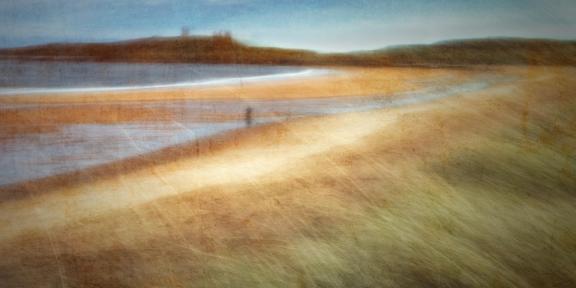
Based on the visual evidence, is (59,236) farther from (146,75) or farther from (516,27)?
(516,27)

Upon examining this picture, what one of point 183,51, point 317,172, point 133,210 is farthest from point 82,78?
point 317,172

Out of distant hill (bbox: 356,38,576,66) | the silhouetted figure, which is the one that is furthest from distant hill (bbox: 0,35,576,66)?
the silhouetted figure

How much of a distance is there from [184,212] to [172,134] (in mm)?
232

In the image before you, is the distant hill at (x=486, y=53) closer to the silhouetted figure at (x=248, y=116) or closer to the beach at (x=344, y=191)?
the beach at (x=344, y=191)

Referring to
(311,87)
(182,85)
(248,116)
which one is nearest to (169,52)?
(182,85)

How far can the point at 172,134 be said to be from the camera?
4.82 ft

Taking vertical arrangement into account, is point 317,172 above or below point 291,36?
below

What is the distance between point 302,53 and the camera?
146cm

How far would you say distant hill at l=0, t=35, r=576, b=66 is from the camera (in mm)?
1438

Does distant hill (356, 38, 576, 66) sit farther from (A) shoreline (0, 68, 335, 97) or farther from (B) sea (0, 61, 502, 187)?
(A) shoreline (0, 68, 335, 97)

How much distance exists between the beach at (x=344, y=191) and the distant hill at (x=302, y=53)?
0.04 meters

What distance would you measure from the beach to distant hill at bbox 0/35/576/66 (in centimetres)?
4

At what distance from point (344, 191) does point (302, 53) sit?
42 cm

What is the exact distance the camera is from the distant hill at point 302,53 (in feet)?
4.72
